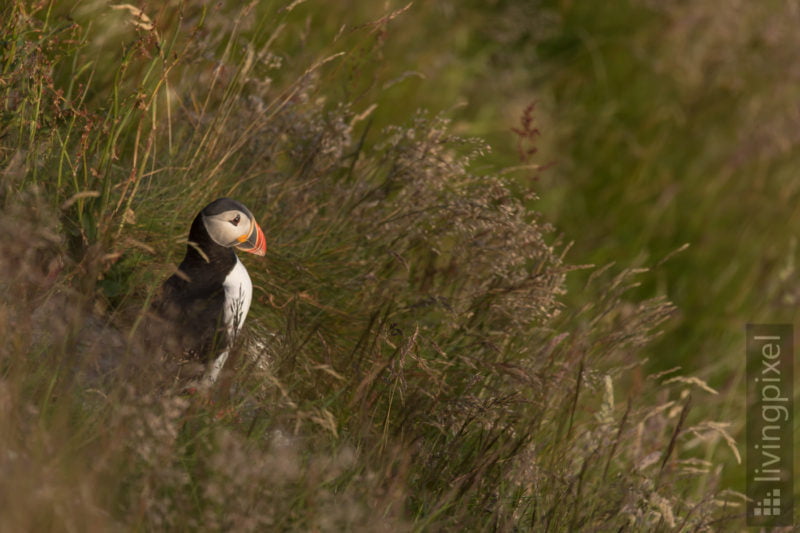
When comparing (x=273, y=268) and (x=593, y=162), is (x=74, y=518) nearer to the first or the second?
(x=273, y=268)

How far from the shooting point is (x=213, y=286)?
2711 mm

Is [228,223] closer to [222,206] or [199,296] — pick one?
[222,206]

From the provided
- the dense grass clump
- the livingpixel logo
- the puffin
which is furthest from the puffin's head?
the livingpixel logo

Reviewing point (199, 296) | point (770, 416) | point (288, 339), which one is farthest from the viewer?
point (770, 416)

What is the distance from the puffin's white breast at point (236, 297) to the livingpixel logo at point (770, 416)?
2646 millimetres

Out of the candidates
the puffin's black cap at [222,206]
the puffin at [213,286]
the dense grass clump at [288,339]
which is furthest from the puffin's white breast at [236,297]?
the puffin's black cap at [222,206]

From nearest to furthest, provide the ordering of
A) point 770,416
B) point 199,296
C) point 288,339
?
point 288,339
point 199,296
point 770,416

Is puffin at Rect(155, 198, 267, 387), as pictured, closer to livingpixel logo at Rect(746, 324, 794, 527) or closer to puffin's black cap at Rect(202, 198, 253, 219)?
puffin's black cap at Rect(202, 198, 253, 219)

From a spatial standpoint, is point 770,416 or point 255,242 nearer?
point 255,242

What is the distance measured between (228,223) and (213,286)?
204 mm

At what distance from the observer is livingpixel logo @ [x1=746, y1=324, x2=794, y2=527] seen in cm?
443

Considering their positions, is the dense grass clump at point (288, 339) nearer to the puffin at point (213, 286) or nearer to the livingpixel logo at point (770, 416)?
the puffin at point (213, 286)

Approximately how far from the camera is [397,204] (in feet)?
10.4

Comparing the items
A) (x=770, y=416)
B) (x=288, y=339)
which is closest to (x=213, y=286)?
(x=288, y=339)
